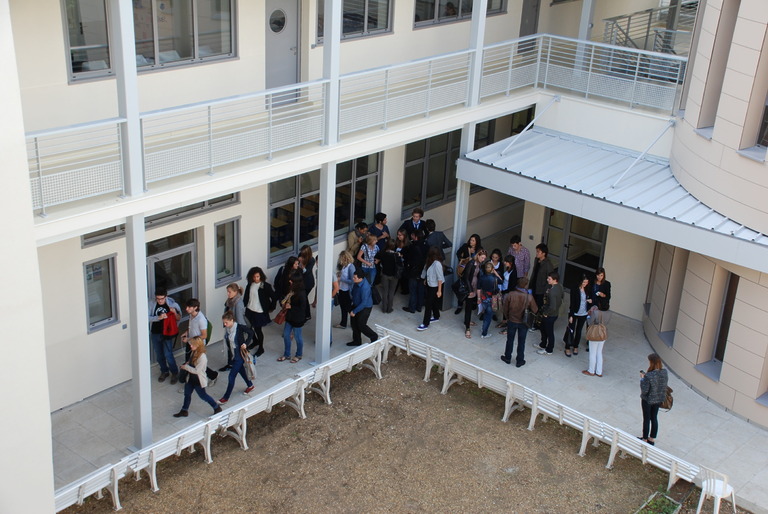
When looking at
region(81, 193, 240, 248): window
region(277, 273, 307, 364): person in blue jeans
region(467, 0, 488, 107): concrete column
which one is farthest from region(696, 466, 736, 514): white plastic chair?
region(81, 193, 240, 248): window

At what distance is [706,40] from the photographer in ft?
36.6

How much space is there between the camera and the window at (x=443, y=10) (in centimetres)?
1341

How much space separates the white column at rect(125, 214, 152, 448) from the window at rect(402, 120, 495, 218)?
5.94m

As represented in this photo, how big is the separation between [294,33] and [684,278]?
20.1 feet

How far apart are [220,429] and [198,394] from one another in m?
0.47

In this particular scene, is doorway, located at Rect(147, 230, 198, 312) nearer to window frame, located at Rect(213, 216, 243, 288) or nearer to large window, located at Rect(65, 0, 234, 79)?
window frame, located at Rect(213, 216, 243, 288)

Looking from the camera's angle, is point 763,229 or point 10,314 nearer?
point 10,314

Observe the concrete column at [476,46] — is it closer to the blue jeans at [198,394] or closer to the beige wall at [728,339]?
the beige wall at [728,339]

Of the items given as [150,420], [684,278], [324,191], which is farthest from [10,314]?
[684,278]

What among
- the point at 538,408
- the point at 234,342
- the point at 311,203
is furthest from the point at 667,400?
the point at 311,203

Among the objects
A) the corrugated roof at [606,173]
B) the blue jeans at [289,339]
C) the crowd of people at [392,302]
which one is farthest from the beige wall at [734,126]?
the blue jeans at [289,339]

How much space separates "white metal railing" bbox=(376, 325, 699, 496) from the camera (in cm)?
973

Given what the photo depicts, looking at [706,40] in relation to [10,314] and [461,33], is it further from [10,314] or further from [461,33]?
[10,314]

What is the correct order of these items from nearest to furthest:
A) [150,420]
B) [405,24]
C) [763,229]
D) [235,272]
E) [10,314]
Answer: [10,314], [150,420], [763,229], [235,272], [405,24]
